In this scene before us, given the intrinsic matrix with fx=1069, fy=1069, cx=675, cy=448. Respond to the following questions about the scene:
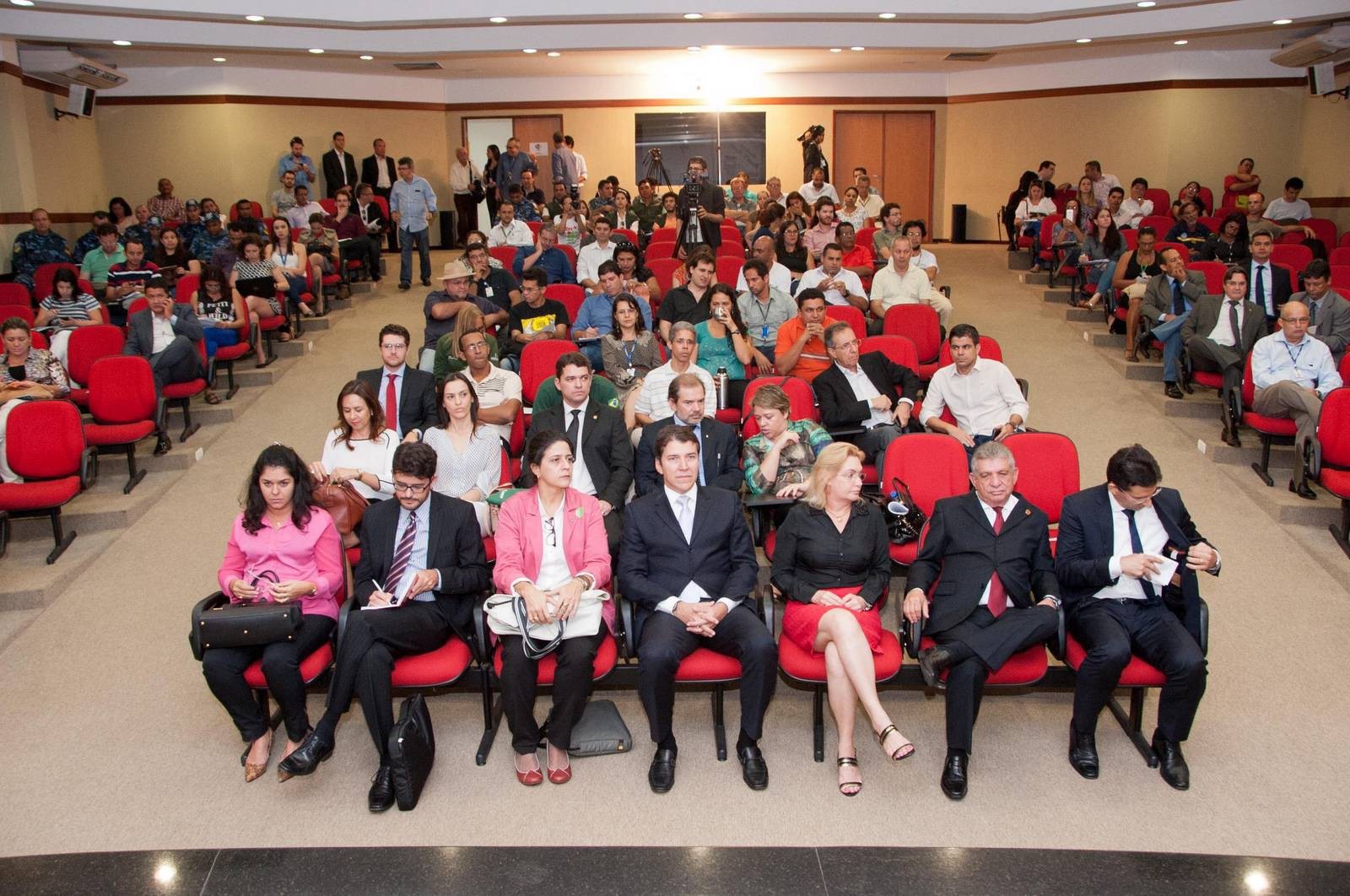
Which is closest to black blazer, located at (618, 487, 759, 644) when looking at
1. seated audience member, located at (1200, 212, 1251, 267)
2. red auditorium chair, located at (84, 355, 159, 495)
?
red auditorium chair, located at (84, 355, 159, 495)

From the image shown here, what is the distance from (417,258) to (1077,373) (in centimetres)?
802

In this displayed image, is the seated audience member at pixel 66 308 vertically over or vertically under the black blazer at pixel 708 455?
over

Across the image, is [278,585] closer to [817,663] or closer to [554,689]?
[554,689]

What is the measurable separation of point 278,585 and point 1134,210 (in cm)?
979

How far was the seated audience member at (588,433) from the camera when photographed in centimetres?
477

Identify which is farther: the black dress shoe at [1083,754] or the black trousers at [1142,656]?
the black dress shoe at [1083,754]

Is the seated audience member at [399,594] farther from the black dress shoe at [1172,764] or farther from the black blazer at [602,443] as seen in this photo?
the black dress shoe at [1172,764]

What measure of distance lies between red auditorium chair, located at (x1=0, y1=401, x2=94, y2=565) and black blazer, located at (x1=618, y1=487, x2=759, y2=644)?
10.7 ft

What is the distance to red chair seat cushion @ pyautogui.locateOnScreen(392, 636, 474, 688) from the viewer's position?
3.73m

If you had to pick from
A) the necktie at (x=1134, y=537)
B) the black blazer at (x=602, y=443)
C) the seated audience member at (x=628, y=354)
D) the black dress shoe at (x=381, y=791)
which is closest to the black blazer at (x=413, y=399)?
the black blazer at (x=602, y=443)

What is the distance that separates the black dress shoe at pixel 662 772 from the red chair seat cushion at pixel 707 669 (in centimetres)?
27

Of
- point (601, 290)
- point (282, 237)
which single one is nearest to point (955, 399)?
point (601, 290)

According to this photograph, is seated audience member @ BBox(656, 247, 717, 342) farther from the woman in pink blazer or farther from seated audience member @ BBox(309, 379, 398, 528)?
the woman in pink blazer

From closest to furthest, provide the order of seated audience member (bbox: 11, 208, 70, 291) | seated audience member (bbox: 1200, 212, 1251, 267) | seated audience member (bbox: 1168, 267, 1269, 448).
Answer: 1. seated audience member (bbox: 1168, 267, 1269, 448)
2. seated audience member (bbox: 1200, 212, 1251, 267)
3. seated audience member (bbox: 11, 208, 70, 291)
